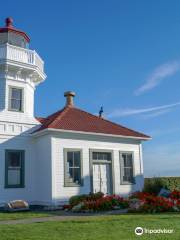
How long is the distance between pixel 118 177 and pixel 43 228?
9626mm

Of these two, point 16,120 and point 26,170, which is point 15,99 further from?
point 26,170

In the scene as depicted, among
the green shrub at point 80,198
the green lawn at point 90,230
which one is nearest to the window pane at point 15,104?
the green shrub at point 80,198

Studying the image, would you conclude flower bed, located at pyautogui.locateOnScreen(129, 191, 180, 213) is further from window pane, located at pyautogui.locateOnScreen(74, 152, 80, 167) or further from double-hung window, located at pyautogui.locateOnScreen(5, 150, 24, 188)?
double-hung window, located at pyautogui.locateOnScreen(5, 150, 24, 188)

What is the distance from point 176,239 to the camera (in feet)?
22.7

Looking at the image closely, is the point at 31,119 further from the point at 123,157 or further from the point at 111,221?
the point at 111,221

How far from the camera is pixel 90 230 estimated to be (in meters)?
8.19

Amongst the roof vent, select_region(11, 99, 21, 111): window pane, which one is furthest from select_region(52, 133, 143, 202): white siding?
the roof vent

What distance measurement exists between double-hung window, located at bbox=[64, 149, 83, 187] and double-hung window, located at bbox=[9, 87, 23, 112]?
3.25m

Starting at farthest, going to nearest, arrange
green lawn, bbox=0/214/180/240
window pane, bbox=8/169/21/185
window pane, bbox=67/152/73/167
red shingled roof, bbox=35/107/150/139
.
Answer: red shingled roof, bbox=35/107/150/139 → window pane, bbox=67/152/73/167 → window pane, bbox=8/169/21/185 → green lawn, bbox=0/214/180/240

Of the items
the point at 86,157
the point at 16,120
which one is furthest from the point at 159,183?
the point at 16,120

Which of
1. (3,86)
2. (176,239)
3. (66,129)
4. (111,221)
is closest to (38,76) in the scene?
(3,86)

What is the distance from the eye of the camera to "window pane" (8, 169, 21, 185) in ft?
53.1

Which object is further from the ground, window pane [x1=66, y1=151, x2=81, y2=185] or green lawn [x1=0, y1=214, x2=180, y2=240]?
window pane [x1=66, y1=151, x2=81, y2=185]

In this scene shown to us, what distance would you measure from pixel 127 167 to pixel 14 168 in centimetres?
597
